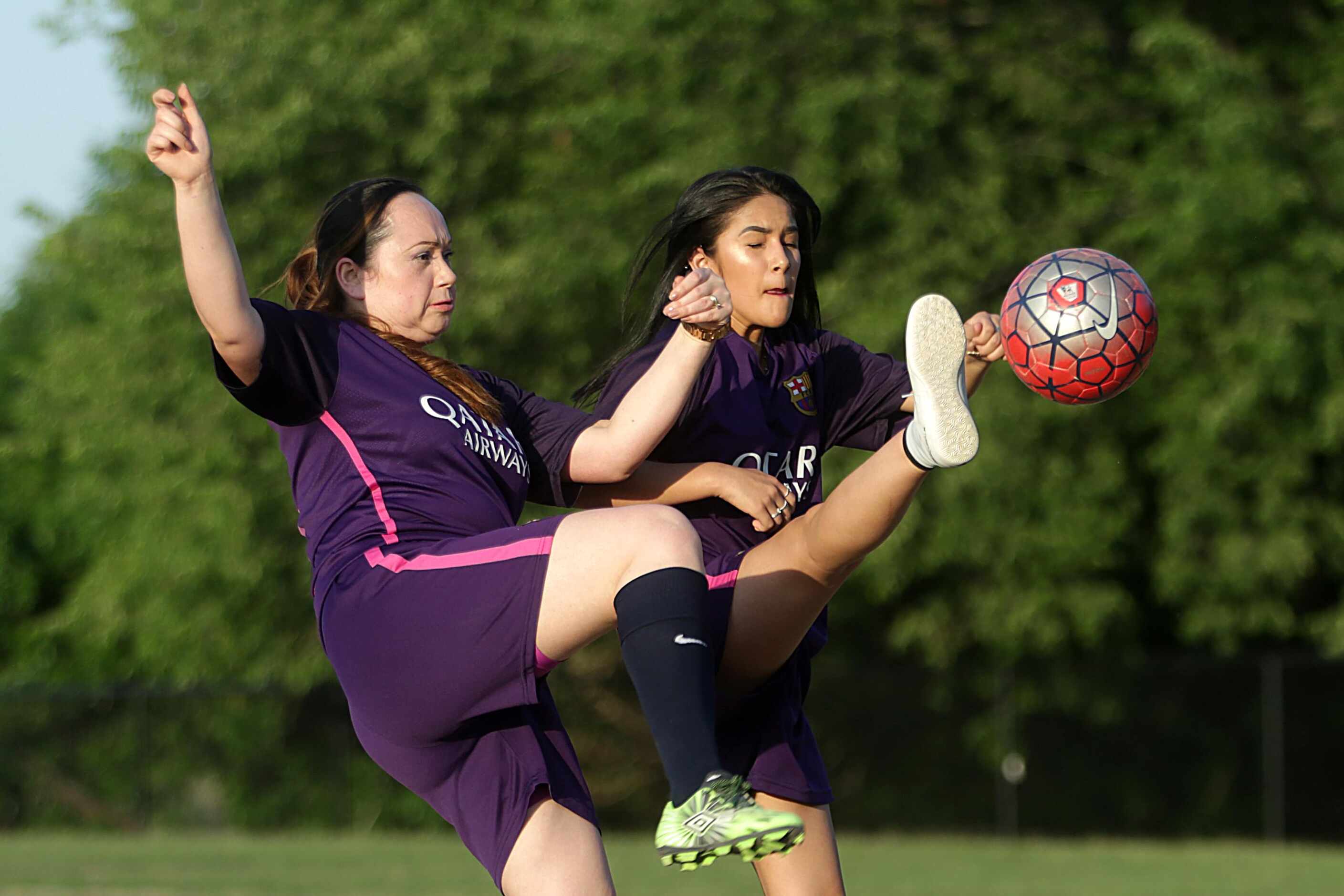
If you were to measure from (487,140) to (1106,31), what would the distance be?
5.57 meters

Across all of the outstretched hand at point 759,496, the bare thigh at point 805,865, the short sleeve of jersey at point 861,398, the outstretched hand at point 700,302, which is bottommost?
the bare thigh at point 805,865

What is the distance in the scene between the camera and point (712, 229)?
4.59 meters

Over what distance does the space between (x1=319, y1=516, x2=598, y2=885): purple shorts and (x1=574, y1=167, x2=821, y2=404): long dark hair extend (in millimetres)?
1098

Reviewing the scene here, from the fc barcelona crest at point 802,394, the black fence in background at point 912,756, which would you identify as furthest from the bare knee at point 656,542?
the black fence in background at point 912,756

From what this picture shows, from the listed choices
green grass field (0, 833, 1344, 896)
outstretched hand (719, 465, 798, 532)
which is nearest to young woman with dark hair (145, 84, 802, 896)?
outstretched hand (719, 465, 798, 532)

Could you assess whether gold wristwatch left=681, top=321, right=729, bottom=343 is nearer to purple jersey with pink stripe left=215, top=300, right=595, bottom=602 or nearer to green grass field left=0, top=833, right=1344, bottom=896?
purple jersey with pink stripe left=215, top=300, right=595, bottom=602

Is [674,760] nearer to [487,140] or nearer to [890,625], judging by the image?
[487,140]

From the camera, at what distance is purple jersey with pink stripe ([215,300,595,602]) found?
11.6ft

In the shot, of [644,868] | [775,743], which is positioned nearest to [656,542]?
[775,743]

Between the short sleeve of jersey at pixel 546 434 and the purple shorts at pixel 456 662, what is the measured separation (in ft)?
1.97

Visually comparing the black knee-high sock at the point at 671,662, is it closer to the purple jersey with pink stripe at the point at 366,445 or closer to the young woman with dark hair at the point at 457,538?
the young woman with dark hair at the point at 457,538

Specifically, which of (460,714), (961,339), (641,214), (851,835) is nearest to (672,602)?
(460,714)

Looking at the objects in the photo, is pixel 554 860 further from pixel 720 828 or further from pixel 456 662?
pixel 720 828

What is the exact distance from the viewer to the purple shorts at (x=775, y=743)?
14.5 ft
